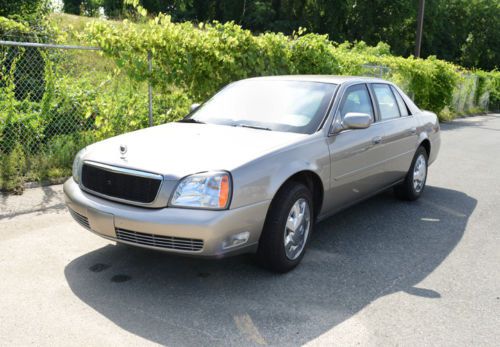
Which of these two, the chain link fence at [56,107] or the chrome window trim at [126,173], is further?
the chain link fence at [56,107]

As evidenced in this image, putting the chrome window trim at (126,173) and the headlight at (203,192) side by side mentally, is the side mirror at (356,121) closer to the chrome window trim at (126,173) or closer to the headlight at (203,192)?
the headlight at (203,192)

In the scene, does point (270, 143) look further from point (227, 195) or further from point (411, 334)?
point (411, 334)

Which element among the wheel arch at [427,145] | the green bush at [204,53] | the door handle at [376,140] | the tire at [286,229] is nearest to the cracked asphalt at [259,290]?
the tire at [286,229]

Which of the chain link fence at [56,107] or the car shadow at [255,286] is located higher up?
the chain link fence at [56,107]

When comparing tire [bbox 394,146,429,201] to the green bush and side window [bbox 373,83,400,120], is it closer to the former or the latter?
side window [bbox 373,83,400,120]

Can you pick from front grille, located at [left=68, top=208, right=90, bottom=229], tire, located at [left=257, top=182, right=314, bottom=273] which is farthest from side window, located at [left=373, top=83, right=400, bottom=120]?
front grille, located at [left=68, top=208, right=90, bottom=229]

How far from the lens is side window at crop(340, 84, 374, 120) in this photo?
4.91m

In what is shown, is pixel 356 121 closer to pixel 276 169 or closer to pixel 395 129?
pixel 276 169

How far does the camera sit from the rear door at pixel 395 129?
219 inches

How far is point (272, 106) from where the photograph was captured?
4836 millimetres

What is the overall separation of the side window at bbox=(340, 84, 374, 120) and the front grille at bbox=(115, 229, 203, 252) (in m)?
2.06

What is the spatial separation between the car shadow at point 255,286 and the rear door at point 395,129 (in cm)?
82

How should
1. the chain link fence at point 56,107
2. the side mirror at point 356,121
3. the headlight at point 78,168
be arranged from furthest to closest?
1. the chain link fence at point 56,107
2. the side mirror at point 356,121
3. the headlight at point 78,168

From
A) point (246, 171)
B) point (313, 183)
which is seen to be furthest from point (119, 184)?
point (313, 183)
